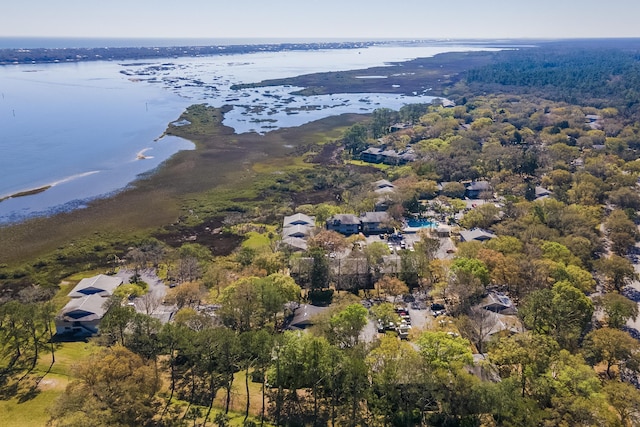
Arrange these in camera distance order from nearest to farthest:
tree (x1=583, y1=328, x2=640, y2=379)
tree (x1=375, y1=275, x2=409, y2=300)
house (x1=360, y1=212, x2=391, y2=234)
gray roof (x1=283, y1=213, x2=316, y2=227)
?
tree (x1=583, y1=328, x2=640, y2=379) → tree (x1=375, y1=275, x2=409, y2=300) → house (x1=360, y1=212, x2=391, y2=234) → gray roof (x1=283, y1=213, x2=316, y2=227)

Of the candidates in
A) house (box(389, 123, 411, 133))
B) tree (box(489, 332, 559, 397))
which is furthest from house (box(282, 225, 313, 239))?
house (box(389, 123, 411, 133))

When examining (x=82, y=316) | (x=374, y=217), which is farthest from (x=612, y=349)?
(x=82, y=316)

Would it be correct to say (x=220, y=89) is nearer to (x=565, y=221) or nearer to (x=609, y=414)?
(x=565, y=221)

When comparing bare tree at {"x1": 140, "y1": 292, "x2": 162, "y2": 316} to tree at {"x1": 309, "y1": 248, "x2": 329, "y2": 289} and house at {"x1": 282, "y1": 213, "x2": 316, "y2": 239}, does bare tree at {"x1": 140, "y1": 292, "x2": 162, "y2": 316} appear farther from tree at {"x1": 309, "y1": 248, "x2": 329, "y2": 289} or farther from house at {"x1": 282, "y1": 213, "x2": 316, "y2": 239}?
house at {"x1": 282, "y1": 213, "x2": 316, "y2": 239}

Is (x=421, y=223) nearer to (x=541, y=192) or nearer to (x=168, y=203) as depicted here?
(x=541, y=192)

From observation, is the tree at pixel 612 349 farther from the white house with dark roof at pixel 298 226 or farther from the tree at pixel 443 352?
the white house with dark roof at pixel 298 226

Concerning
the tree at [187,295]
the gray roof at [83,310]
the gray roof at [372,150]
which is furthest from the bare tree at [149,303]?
the gray roof at [372,150]
